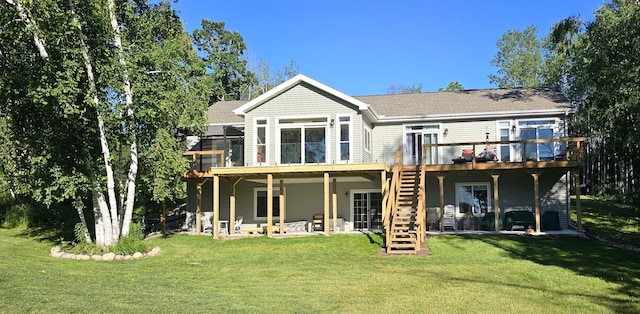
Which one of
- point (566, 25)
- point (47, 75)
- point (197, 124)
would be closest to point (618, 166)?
point (566, 25)

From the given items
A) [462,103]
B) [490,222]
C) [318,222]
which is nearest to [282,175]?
[318,222]

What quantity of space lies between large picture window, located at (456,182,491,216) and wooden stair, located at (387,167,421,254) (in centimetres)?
254

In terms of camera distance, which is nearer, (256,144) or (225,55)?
(256,144)

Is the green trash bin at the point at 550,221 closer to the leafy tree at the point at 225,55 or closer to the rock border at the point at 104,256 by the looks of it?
the rock border at the point at 104,256

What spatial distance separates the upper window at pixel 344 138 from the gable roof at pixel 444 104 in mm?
688

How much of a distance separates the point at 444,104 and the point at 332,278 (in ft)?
40.5

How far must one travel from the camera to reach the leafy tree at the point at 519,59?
4217 centimetres

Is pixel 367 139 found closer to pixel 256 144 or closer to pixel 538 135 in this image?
pixel 256 144

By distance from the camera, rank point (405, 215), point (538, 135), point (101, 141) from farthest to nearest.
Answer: point (538, 135), point (405, 215), point (101, 141)

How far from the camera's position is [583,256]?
14539 millimetres

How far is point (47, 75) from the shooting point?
14719 mm

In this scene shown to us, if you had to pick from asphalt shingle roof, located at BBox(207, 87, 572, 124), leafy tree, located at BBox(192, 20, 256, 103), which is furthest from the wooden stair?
leafy tree, located at BBox(192, 20, 256, 103)

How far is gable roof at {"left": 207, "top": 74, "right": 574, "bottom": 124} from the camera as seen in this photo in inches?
787

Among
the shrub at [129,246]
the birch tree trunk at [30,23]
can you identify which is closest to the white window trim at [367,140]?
the shrub at [129,246]
